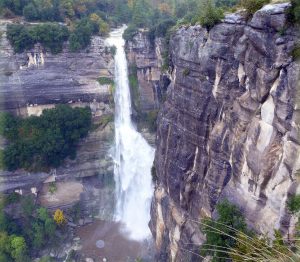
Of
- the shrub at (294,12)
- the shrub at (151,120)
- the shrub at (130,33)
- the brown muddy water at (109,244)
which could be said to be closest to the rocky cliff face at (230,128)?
the shrub at (294,12)

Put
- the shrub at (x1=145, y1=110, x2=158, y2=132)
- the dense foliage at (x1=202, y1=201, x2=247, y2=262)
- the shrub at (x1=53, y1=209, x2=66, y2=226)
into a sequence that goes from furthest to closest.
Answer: the shrub at (x1=145, y1=110, x2=158, y2=132) → the shrub at (x1=53, y1=209, x2=66, y2=226) → the dense foliage at (x1=202, y1=201, x2=247, y2=262)

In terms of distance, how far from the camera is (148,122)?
3394 cm

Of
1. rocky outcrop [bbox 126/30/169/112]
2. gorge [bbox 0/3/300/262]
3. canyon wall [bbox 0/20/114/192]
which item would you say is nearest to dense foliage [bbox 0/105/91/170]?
canyon wall [bbox 0/20/114/192]

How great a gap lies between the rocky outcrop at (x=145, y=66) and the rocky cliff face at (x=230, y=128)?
12.4m

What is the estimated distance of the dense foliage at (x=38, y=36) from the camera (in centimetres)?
2966

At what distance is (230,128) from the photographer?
1552cm

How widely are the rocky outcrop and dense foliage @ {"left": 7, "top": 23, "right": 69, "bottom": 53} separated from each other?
666cm

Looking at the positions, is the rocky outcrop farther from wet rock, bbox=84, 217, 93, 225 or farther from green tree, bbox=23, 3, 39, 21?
wet rock, bbox=84, 217, 93, 225

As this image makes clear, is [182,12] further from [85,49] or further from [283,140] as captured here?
[283,140]

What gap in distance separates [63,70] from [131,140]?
350 inches

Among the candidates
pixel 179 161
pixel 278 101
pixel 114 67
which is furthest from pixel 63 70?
pixel 278 101

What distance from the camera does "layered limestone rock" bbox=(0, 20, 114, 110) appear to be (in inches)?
1166

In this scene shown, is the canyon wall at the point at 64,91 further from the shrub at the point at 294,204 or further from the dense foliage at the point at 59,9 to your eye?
the shrub at the point at 294,204

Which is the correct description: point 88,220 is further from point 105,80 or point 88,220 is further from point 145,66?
point 145,66
